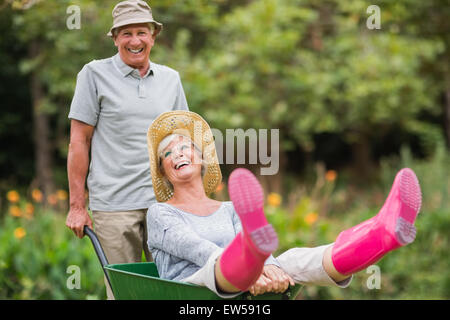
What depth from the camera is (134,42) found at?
2357mm

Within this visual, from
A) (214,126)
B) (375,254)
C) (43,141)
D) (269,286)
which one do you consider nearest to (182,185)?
(269,286)

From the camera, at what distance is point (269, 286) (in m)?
1.86

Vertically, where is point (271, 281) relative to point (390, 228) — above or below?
below

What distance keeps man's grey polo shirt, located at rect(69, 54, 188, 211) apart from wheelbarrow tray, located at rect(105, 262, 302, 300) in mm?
429

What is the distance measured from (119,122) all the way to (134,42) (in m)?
0.33

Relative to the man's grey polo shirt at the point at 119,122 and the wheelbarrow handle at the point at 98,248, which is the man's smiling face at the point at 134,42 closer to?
the man's grey polo shirt at the point at 119,122

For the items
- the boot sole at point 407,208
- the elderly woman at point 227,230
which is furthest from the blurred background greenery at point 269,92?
the boot sole at point 407,208

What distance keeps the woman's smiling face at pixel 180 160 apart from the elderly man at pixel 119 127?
0.23 metres

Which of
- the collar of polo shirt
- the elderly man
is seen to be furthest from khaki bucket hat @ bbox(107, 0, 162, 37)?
the collar of polo shirt

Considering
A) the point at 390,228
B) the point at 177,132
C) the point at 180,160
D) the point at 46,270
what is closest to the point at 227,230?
the point at 180,160

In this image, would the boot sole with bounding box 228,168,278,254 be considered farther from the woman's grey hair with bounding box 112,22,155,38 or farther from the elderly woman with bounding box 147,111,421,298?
the woman's grey hair with bounding box 112,22,155,38

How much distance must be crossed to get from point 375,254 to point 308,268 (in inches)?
11.7

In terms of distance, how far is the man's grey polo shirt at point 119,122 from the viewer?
7.75 ft

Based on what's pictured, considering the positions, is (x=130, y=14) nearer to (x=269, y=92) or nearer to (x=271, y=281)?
(x=271, y=281)
